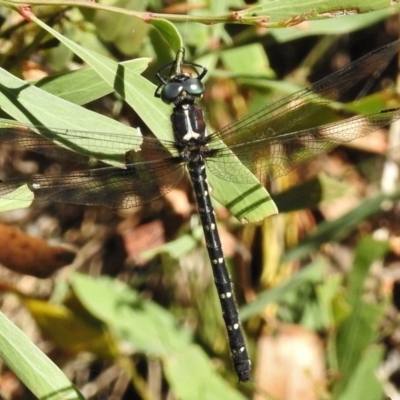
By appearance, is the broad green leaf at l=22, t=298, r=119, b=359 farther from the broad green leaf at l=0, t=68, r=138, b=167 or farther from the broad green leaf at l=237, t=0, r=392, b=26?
the broad green leaf at l=237, t=0, r=392, b=26

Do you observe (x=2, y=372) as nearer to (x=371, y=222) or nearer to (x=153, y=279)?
(x=153, y=279)

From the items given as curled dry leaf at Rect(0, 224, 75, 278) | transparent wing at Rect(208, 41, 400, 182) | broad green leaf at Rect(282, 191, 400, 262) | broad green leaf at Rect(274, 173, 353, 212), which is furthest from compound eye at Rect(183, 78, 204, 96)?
broad green leaf at Rect(282, 191, 400, 262)

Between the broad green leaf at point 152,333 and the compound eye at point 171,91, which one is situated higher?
the compound eye at point 171,91

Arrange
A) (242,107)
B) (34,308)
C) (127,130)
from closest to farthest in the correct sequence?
(127,130)
(34,308)
(242,107)

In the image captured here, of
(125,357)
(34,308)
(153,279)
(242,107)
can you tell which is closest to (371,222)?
(242,107)

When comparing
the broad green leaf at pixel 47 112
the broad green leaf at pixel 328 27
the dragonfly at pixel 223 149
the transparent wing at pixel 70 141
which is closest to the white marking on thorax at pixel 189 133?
the dragonfly at pixel 223 149

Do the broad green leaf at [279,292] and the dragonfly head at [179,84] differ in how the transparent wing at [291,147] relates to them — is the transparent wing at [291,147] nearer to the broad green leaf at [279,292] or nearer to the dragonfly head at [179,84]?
the dragonfly head at [179,84]

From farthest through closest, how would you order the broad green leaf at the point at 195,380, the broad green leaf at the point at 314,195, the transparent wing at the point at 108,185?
1. the broad green leaf at the point at 314,195
2. the broad green leaf at the point at 195,380
3. the transparent wing at the point at 108,185

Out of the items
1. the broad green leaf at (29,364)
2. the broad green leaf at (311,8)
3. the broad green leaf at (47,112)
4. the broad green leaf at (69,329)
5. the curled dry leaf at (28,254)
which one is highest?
the broad green leaf at (311,8)
